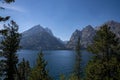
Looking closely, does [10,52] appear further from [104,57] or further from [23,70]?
[104,57]

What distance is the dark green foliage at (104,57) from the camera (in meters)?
19.1

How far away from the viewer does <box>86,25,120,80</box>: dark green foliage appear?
19.1 m

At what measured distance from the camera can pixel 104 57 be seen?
65.8 feet

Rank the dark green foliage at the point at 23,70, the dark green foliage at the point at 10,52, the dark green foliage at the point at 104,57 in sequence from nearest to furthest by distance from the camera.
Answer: the dark green foliage at the point at 104,57 → the dark green foliage at the point at 10,52 → the dark green foliage at the point at 23,70

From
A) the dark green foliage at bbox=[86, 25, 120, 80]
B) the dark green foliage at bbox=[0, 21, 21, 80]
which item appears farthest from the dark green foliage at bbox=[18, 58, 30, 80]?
the dark green foliage at bbox=[86, 25, 120, 80]

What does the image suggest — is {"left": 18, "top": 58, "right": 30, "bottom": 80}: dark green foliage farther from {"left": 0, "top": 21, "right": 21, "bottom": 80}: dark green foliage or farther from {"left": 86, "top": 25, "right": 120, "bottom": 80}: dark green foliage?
{"left": 86, "top": 25, "right": 120, "bottom": 80}: dark green foliage

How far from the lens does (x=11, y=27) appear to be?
30469 mm

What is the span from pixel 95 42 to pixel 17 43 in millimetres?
14354

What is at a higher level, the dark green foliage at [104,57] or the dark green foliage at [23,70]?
the dark green foliage at [104,57]

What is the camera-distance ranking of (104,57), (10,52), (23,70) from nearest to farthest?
1. (104,57)
2. (10,52)
3. (23,70)

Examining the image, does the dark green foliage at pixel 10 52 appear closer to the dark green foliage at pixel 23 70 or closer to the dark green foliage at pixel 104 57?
the dark green foliage at pixel 23 70

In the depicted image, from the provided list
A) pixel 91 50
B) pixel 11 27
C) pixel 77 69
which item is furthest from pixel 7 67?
pixel 77 69

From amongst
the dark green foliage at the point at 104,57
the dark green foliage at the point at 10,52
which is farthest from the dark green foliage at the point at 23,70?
the dark green foliage at the point at 104,57

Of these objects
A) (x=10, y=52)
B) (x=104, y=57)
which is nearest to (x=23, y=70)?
(x=10, y=52)
